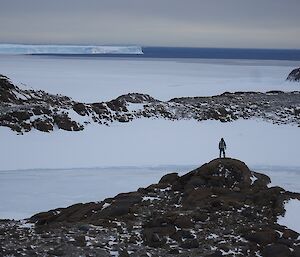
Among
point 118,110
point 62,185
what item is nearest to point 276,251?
point 62,185

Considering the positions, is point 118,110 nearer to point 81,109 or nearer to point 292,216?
point 81,109

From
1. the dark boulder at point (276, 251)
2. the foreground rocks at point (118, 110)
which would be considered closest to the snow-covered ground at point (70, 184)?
the foreground rocks at point (118, 110)

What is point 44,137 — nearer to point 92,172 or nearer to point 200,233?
point 92,172

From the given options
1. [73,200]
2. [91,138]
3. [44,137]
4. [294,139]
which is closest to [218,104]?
[294,139]

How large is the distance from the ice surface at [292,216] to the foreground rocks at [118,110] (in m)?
17.1

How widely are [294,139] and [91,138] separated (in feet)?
37.8

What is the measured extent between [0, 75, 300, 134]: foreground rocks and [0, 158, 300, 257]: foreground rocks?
14436 millimetres

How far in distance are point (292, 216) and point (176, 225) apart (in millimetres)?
2987

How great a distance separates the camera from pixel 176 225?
10508mm

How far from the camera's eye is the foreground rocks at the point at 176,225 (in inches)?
364

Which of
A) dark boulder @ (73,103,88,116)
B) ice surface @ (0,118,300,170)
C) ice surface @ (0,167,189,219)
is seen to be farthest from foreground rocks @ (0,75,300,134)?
ice surface @ (0,167,189,219)

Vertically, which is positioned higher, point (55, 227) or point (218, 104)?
point (218, 104)

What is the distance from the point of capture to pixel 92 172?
20.0m

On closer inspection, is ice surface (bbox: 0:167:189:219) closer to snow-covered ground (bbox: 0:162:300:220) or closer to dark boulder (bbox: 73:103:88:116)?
snow-covered ground (bbox: 0:162:300:220)
